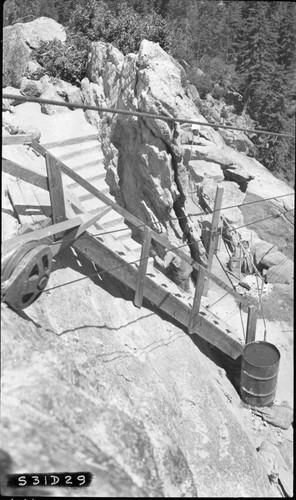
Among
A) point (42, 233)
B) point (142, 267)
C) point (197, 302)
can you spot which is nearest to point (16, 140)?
point (42, 233)

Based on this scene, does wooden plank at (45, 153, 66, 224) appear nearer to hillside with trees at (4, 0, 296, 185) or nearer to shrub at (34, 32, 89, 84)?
shrub at (34, 32, 89, 84)

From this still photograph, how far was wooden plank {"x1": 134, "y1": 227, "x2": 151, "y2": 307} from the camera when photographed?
7.44m

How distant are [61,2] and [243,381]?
856 inches

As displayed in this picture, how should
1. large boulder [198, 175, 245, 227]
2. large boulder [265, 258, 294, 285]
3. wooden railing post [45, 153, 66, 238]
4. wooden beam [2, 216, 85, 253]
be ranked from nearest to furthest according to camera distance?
wooden beam [2, 216, 85, 253], wooden railing post [45, 153, 66, 238], large boulder [198, 175, 245, 227], large boulder [265, 258, 294, 285]

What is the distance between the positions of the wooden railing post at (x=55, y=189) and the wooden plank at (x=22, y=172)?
91mm

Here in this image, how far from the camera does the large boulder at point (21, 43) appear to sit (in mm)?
14386

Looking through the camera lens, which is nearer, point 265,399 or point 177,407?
point 177,407

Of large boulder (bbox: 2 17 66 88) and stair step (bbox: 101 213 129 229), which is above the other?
large boulder (bbox: 2 17 66 88)

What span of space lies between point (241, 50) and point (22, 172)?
92.1 feet

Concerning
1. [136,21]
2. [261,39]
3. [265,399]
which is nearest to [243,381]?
[265,399]

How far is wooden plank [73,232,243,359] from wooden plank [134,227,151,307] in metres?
0.07

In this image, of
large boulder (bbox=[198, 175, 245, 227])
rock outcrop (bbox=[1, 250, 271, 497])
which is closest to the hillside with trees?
large boulder (bbox=[198, 175, 245, 227])

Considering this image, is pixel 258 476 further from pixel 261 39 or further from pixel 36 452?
pixel 261 39

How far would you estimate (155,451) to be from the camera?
11.1ft
